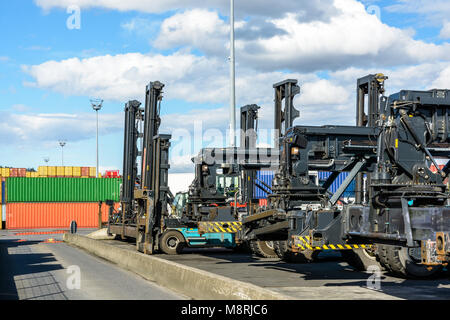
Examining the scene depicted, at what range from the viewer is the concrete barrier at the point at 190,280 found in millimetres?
8797

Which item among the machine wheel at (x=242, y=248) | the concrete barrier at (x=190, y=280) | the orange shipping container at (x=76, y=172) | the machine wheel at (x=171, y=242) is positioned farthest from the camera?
the orange shipping container at (x=76, y=172)

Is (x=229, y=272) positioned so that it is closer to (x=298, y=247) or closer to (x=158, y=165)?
(x=298, y=247)

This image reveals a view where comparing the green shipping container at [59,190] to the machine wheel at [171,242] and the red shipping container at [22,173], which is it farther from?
the machine wheel at [171,242]

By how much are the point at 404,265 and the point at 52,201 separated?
48.3m

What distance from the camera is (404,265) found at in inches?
500

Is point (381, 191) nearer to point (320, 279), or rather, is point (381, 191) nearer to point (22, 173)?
point (320, 279)

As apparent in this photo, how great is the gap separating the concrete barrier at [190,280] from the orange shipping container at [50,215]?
40.0 m

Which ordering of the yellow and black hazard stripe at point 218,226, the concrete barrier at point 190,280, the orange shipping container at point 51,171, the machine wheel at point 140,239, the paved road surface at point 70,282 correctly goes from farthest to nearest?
the orange shipping container at point 51,171 → the machine wheel at point 140,239 → the yellow and black hazard stripe at point 218,226 → the paved road surface at point 70,282 → the concrete barrier at point 190,280

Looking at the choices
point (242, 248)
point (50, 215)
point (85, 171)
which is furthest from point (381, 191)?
point (85, 171)

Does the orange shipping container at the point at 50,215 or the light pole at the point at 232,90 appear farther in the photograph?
the orange shipping container at the point at 50,215

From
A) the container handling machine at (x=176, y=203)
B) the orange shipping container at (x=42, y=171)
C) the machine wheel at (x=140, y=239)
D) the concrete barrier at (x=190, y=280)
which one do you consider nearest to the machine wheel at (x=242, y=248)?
the container handling machine at (x=176, y=203)

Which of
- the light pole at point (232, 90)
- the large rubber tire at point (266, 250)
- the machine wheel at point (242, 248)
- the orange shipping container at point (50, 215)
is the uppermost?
the light pole at point (232, 90)

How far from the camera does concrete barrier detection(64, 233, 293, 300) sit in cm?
880
